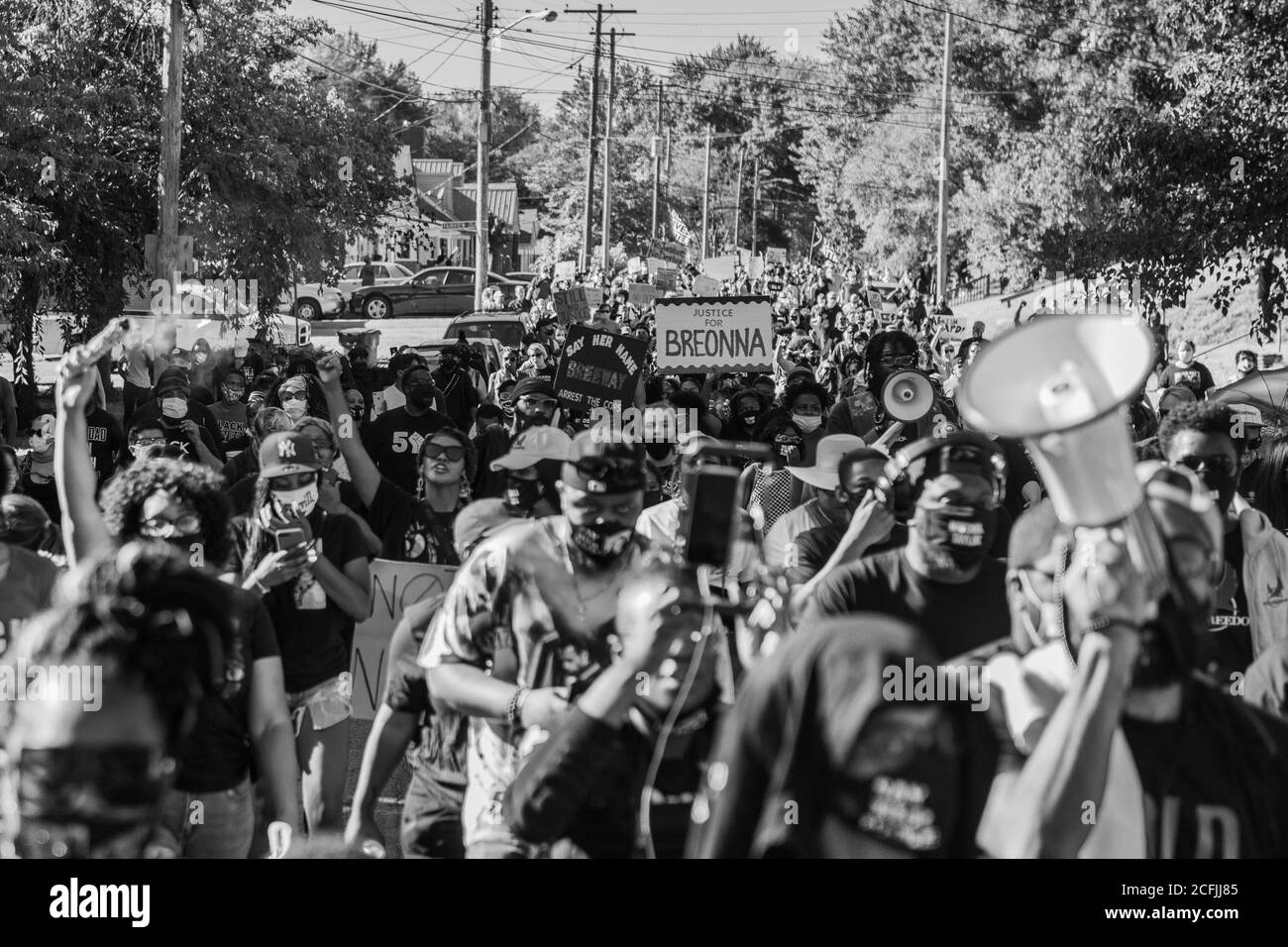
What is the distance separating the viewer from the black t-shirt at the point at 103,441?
9.70 meters

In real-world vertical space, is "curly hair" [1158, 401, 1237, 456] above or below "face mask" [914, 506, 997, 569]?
above

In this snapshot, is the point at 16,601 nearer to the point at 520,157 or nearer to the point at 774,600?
the point at 774,600

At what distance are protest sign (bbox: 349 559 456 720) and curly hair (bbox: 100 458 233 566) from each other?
191cm

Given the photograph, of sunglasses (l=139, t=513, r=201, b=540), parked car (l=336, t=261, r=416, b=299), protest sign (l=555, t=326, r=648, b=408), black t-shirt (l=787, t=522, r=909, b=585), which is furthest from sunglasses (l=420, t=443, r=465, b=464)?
parked car (l=336, t=261, r=416, b=299)

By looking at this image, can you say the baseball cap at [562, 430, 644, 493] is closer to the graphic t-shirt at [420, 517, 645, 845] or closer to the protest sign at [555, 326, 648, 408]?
the graphic t-shirt at [420, 517, 645, 845]

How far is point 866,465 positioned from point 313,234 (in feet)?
55.8

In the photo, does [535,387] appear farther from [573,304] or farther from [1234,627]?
[573,304]

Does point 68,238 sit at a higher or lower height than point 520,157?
lower

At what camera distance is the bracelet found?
387 cm

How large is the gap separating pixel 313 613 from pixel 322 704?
1.04ft

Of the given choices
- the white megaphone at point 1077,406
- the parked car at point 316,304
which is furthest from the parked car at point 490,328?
the white megaphone at point 1077,406
